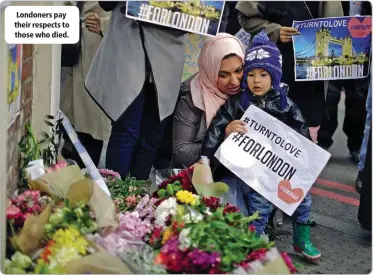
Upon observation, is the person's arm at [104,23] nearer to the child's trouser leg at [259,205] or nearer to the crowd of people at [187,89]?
the crowd of people at [187,89]

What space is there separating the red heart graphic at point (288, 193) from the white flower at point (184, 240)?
87 centimetres

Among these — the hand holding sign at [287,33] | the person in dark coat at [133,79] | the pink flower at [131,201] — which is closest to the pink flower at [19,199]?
the pink flower at [131,201]

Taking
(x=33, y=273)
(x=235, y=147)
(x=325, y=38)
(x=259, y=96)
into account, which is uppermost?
(x=325, y=38)

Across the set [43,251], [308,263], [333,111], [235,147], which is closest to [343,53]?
[235,147]

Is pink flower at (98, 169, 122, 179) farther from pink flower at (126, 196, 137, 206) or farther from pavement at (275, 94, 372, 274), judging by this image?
pavement at (275, 94, 372, 274)

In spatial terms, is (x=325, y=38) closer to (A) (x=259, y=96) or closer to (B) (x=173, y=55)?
(A) (x=259, y=96)

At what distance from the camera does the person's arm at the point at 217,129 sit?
3771 millimetres

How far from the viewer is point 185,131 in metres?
3.95

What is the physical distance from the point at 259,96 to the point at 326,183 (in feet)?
6.95

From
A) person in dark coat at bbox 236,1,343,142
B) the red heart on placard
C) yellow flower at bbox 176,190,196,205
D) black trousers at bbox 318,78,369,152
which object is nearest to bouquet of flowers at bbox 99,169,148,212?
yellow flower at bbox 176,190,196,205

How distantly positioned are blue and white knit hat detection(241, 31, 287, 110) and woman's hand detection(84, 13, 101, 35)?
772 millimetres

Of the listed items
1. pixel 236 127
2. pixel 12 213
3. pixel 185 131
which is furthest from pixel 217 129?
pixel 12 213

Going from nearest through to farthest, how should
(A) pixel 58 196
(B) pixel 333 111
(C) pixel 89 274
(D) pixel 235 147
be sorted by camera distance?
1. (C) pixel 89 274
2. (A) pixel 58 196
3. (D) pixel 235 147
4. (B) pixel 333 111

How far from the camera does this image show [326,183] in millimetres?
5691
